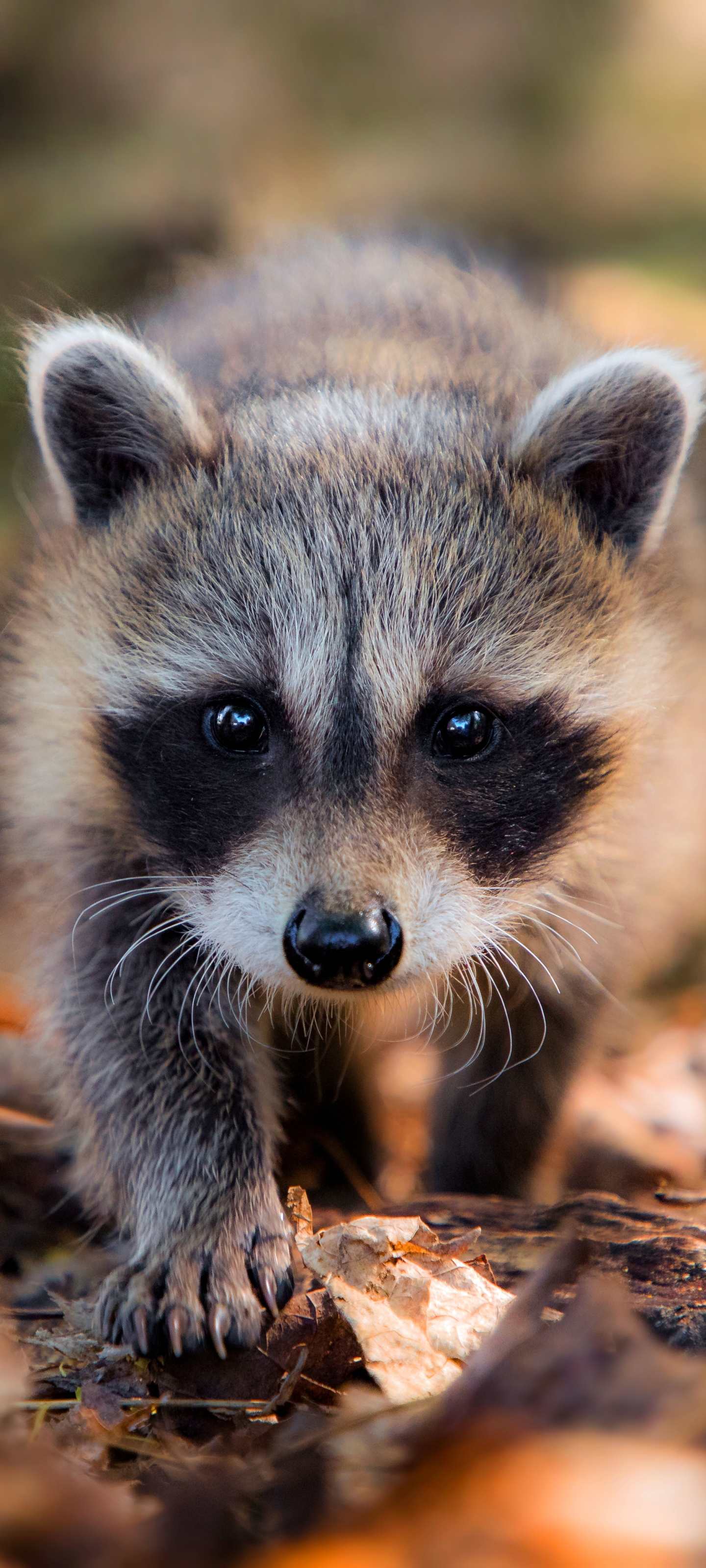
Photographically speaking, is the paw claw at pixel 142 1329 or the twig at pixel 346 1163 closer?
the paw claw at pixel 142 1329

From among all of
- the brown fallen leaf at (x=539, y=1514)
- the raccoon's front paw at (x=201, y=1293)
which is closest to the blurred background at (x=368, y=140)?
the raccoon's front paw at (x=201, y=1293)

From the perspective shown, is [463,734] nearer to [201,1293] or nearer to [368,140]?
[201,1293]

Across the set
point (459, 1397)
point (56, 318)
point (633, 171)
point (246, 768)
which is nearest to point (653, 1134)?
point (246, 768)

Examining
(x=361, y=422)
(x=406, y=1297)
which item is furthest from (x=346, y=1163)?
(x=361, y=422)

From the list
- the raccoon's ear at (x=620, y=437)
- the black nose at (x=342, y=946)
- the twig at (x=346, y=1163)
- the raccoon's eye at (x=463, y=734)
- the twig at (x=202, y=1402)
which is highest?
the raccoon's ear at (x=620, y=437)

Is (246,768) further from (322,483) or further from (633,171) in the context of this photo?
(633,171)

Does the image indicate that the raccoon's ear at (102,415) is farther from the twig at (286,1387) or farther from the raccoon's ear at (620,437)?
the twig at (286,1387)

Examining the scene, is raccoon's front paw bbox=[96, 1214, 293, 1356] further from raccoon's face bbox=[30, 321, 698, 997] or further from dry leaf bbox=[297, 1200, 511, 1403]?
raccoon's face bbox=[30, 321, 698, 997]
